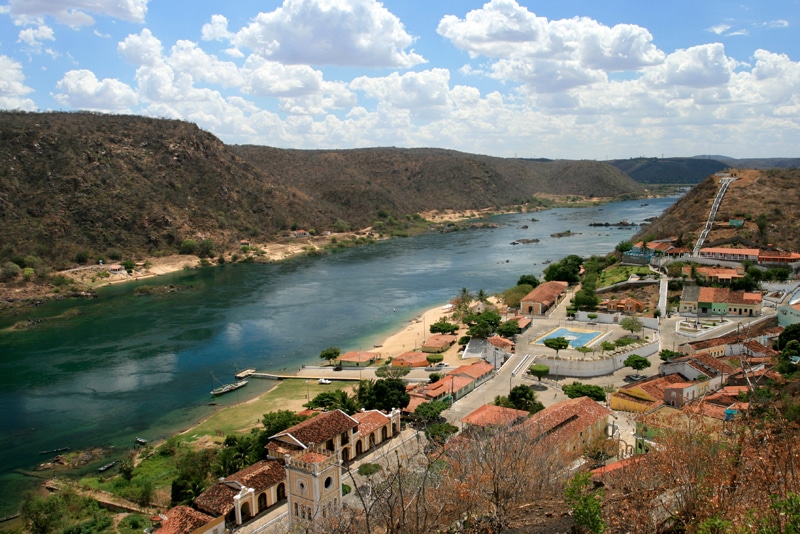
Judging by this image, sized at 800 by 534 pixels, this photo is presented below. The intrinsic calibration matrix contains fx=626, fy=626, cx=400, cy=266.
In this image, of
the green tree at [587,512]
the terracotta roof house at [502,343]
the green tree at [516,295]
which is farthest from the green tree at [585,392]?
the green tree at [516,295]

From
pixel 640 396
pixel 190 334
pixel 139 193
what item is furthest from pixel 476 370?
pixel 139 193

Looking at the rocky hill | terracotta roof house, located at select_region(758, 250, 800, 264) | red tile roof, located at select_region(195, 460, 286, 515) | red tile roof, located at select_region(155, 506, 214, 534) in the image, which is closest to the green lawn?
terracotta roof house, located at select_region(758, 250, 800, 264)

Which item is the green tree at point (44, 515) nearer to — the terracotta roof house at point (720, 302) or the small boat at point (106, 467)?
the small boat at point (106, 467)

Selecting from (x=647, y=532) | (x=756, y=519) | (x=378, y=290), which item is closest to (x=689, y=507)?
(x=647, y=532)

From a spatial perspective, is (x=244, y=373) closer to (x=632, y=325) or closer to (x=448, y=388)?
(x=448, y=388)

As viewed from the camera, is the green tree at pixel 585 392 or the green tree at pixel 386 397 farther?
the green tree at pixel 585 392

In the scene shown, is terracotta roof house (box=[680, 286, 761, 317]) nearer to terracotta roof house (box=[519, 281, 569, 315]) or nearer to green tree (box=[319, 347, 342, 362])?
terracotta roof house (box=[519, 281, 569, 315])
